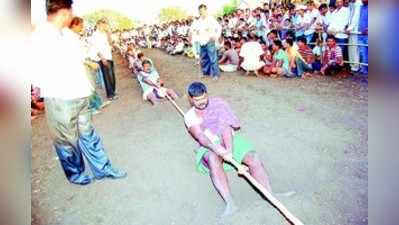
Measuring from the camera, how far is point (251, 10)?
254cm

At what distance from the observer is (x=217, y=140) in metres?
2.36

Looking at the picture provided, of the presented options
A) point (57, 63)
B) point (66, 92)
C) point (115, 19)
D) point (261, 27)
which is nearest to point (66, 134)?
point (66, 92)

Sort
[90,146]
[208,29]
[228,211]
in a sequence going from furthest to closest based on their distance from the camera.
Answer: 1. [208,29]
2. [90,146]
3. [228,211]

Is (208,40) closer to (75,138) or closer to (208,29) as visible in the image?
(208,29)

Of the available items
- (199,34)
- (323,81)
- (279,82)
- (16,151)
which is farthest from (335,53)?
(16,151)

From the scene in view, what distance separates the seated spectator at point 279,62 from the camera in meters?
2.55

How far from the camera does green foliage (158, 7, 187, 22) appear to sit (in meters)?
2.46

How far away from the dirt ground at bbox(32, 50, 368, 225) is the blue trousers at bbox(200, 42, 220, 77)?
55mm

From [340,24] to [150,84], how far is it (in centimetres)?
102

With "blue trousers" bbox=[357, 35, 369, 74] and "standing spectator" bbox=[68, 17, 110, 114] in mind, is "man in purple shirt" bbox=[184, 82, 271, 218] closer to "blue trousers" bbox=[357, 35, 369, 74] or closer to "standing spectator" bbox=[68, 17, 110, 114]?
"standing spectator" bbox=[68, 17, 110, 114]

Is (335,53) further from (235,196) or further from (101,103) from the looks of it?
(101,103)

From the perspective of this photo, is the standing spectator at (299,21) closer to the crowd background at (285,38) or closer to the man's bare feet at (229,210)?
the crowd background at (285,38)

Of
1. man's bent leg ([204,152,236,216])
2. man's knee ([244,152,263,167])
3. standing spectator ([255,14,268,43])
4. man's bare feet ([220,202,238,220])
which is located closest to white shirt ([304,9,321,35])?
standing spectator ([255,14,268,43])

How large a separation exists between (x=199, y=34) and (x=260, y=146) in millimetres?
637
